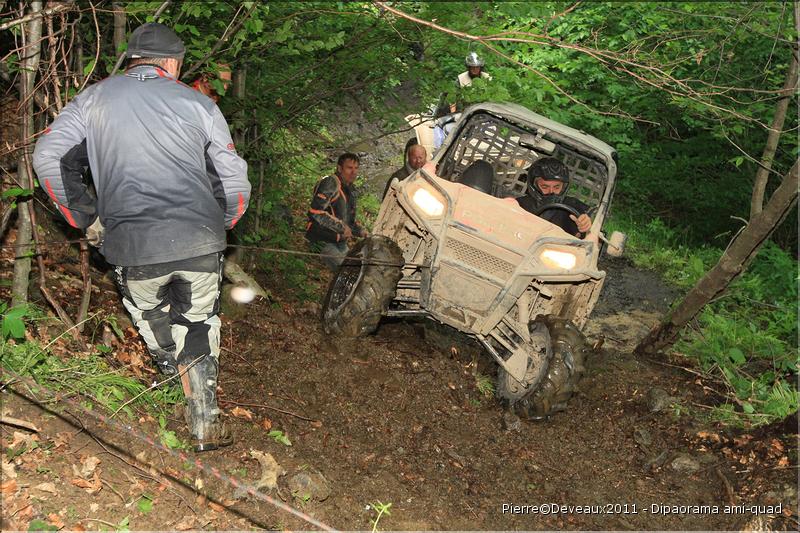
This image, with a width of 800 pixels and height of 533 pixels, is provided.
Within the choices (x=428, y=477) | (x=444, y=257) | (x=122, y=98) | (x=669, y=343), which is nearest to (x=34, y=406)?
(x=122, y=98)

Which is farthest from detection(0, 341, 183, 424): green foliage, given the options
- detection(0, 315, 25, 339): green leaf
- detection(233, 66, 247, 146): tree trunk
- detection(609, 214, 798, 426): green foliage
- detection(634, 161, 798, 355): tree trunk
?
detection(634, 161, 798, 355): tree trunk

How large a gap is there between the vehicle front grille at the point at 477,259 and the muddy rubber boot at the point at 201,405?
6.69ft

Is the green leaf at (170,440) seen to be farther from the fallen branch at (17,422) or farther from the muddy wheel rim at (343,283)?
the muddy wheel rim at (343,283)

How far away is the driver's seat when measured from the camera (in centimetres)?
613

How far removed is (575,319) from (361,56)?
2.84 metres

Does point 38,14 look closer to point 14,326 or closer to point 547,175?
point 14,326

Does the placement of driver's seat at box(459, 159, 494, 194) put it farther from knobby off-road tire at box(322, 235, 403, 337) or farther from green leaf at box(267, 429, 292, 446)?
green leaf at box(267, 429, 292, 446)

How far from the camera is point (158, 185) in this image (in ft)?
11.5

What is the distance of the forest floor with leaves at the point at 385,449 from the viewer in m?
3.38

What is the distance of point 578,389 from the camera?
210 inches

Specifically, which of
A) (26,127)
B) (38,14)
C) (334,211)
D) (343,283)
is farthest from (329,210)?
(38,14)

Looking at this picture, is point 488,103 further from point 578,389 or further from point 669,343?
point 669,343

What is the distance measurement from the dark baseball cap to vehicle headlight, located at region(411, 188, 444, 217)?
7.84 feet

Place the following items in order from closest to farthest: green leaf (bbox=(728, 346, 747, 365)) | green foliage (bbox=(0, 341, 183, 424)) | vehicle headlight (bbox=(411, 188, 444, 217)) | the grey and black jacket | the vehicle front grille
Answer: the grey and black jacket, green foliage (bbox=(0, 341, 183, 424)), the vehicle front grille, vehicle headlight (bbox=(411, 188, 444, 217)), green leaf (bbox=(728, 346, 747, 365))
